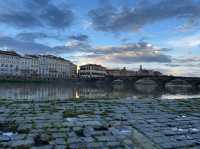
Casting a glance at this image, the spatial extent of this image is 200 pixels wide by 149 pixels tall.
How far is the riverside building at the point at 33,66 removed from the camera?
3818 inches

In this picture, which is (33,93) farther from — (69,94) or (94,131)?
(94,131)

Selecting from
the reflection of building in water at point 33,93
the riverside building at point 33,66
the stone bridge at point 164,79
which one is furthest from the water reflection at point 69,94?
the riverside building at point 33,66

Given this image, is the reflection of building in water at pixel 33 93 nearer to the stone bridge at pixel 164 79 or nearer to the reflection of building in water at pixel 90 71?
the stone bridge at pixel 164 79

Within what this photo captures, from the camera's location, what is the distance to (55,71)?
119 metres

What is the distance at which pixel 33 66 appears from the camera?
360 ft

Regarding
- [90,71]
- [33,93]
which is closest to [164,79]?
[33,93]

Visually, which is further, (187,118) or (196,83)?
(196,83)

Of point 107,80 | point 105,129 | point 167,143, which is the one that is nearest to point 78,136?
point 105,129

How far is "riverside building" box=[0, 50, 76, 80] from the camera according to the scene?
318 feet

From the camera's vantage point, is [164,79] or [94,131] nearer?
[94,131]

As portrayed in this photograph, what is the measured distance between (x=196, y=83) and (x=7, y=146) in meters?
61.4

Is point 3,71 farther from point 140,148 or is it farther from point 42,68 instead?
point 140,148

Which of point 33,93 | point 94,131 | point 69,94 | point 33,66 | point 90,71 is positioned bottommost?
point 69,94

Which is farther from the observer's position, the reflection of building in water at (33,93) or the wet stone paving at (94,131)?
the reflection of building in water at (33,93)
